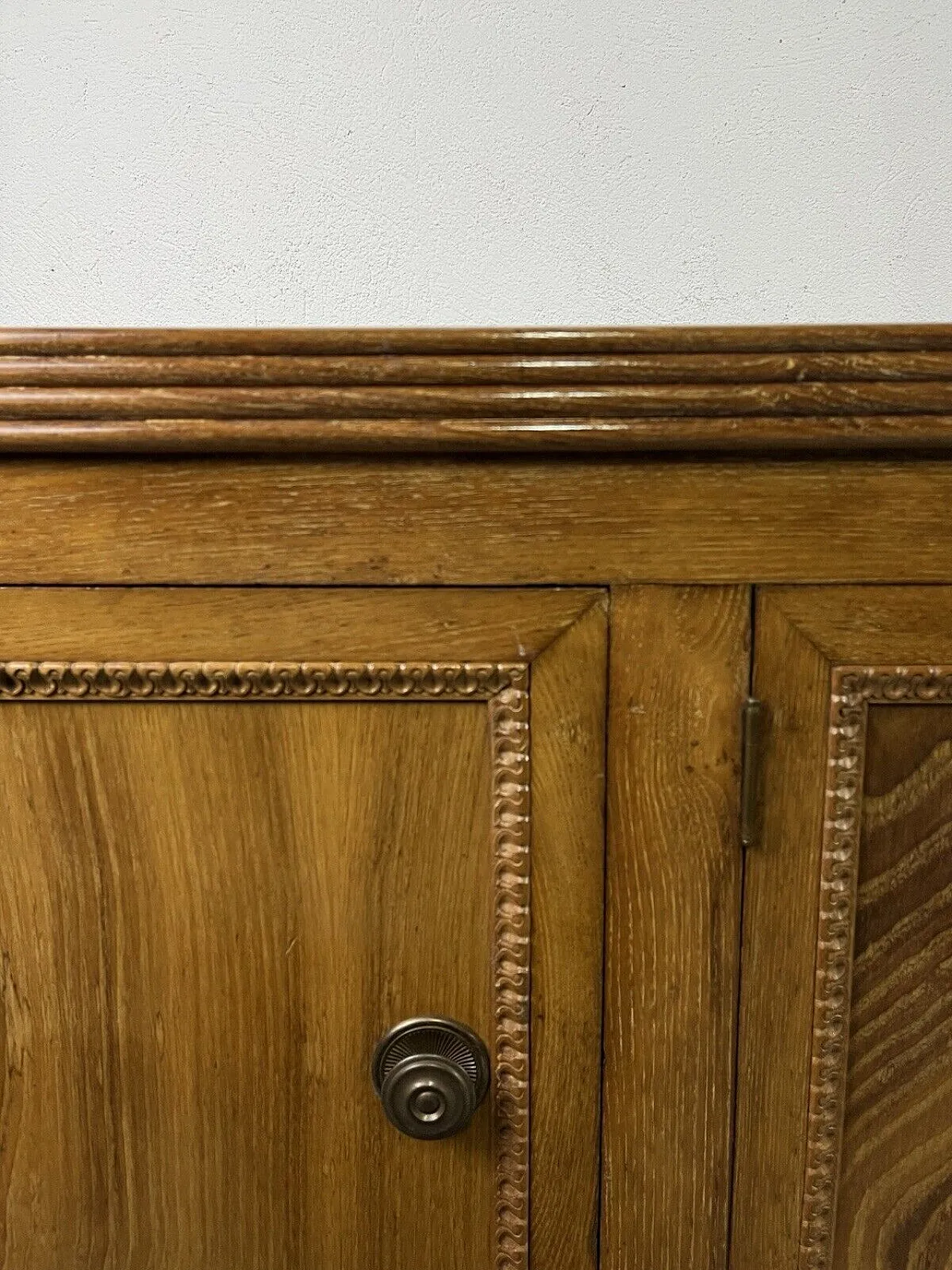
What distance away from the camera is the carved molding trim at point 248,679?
357 mm

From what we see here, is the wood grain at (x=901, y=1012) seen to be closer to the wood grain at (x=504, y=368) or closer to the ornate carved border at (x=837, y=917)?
the ornate carved border at (x=837, y=917)

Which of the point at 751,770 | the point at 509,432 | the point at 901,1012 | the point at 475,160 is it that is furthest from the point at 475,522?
the point at 475,160

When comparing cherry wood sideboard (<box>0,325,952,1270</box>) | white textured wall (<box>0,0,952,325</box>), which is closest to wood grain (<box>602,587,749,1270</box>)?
cherry wood sideboard (<box>0,325,952,1270</box>)

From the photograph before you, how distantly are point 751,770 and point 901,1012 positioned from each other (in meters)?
0.14

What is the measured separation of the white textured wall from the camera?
60cm

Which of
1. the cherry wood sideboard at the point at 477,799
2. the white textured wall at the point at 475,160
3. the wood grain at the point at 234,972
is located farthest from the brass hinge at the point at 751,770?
the white textured wall at the point at 475,160

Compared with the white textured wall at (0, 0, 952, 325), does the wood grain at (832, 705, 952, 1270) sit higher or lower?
lower

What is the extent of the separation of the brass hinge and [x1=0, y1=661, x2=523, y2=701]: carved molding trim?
0.32ft

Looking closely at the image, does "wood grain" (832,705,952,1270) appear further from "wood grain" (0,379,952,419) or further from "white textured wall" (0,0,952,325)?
"white textured wall" (0,0,952,325)

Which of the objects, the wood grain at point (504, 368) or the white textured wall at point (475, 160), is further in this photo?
the white textured wall at point (475, 160)

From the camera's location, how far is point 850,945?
1.22 feet

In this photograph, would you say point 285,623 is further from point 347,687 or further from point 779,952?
point 779,952

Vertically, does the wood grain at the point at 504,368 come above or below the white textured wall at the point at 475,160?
below

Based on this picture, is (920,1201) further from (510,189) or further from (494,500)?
(510,189)
